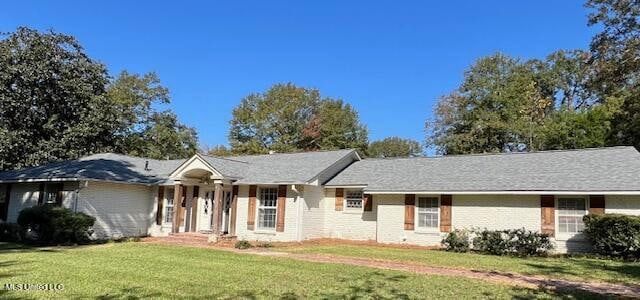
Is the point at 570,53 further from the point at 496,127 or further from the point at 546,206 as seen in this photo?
the point at 546,206

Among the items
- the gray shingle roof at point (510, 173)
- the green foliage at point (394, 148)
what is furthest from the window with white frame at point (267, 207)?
the green foliage at point (394, 148)

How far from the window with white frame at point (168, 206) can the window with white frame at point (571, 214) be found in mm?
17212

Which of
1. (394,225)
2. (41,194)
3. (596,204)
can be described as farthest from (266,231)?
(596,204)

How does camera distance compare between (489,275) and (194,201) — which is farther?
(194,201)

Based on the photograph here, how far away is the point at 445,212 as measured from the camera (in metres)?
19.5

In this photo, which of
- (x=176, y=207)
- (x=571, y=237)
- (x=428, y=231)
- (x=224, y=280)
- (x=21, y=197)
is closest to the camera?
(x=224, y=280)

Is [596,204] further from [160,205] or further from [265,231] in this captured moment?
[160,205]

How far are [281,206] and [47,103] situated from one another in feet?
62.9

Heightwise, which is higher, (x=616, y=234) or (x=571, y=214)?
(x=571, y=214)

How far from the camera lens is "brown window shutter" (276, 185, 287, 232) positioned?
21391 millimetres

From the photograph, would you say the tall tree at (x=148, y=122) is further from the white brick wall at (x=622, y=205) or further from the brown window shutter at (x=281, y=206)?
the white brick wall at (x=622, y=205)

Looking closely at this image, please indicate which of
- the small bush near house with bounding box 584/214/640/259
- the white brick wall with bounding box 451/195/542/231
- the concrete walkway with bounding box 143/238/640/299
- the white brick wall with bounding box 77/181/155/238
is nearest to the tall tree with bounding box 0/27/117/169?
the white brick wall with bounding box 77/181/155/238

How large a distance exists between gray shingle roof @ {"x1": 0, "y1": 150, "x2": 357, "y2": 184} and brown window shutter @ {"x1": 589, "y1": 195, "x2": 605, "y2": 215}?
10.6 metres

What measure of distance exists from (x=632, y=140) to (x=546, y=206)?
1951 centimetres
